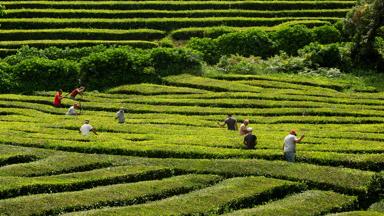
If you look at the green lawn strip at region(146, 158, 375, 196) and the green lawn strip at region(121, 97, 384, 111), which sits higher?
the green lawn strip at region(146, 158, 375, 196)

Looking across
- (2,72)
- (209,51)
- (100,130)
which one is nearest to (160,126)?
(100,130)

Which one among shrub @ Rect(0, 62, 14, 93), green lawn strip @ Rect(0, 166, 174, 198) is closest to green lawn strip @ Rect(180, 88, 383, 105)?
shrub @ Rect(0, 62, 14, 93)

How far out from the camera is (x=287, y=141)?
91.5ft

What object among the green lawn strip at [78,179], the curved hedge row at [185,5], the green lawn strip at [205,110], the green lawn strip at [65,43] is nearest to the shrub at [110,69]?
the green lawn strip at [205,110]

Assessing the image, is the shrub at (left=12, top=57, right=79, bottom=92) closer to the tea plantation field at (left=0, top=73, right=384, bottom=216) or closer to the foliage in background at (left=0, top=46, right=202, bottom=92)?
the foliage in background at (left=0, top=46, right=202, bottom=92)

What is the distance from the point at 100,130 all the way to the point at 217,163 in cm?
886

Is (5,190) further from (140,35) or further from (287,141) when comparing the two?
(140,35)

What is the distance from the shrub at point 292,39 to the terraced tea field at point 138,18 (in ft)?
11.4

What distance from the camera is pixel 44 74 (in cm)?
4934

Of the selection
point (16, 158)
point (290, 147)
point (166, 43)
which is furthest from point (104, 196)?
point (166, 43)

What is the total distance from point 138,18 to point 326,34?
1444 cm

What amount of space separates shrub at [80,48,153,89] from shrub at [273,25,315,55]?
1183 centimetres

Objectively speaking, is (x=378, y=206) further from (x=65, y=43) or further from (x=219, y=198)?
(x=65, y=43)

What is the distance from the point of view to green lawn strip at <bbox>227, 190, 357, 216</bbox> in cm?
2306
